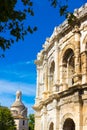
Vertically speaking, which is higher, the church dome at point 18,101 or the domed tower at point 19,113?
the church dome at point 18,101

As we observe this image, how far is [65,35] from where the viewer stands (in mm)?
21672

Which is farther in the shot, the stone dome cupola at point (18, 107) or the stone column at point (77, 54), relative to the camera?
the stone dome cupola at point (18, 107)

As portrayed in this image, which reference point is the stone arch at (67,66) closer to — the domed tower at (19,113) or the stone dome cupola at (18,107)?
the domed tower at (19,113)

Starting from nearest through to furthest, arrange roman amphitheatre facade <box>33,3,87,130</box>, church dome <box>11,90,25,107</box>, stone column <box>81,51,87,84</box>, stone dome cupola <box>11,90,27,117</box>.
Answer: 1. roman amphitheatre facade <box>33,3,87,130</box>
2. stone column <box>81,51,87,84</box>
3. stone dome cupola <box>11,90,27,117</box>
4. church dome <box>11,90,25,107</box>

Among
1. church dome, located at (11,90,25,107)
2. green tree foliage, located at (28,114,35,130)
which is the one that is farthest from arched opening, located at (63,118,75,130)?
church dome, located at (11,90,25,107)

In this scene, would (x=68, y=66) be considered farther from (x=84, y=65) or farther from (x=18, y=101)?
(x=18, y=101)

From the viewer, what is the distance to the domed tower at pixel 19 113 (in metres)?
76.9

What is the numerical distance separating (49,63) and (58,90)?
3.49 meters

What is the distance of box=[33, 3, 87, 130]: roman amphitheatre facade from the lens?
61.1 feet

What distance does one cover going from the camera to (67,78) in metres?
21.3

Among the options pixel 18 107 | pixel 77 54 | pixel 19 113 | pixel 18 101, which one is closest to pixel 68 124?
pixel 77 54

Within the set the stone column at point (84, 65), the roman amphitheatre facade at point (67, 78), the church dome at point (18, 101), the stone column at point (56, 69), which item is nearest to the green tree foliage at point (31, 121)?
the church dome at point (18, 101)

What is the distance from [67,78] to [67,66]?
32.3 inches

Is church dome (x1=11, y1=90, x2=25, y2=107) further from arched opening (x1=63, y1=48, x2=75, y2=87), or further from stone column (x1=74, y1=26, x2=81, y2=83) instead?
stone column (x1=74, y1=26, x2=81, y2=83)
